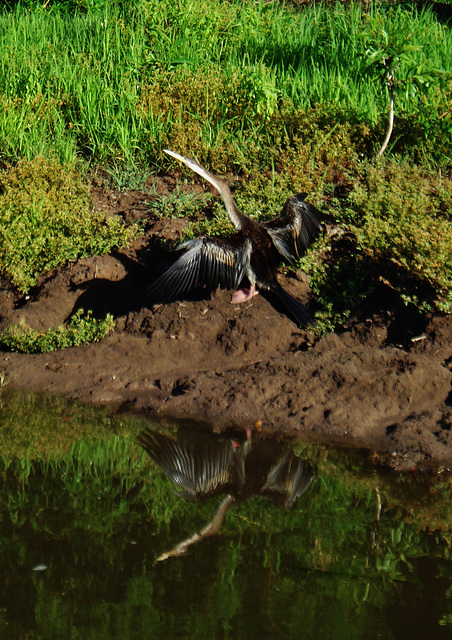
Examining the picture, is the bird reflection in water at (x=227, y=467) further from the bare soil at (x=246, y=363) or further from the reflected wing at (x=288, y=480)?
the bare soil at (x=246, y=363)

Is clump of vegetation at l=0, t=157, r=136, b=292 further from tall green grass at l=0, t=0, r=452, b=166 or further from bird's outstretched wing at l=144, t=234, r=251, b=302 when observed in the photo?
bird's outstretched wing at l=144, t=234, r=251, b=302

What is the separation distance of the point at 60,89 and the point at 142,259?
8.32 ft

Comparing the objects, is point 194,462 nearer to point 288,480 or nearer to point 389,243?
point 288,480

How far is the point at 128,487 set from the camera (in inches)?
165

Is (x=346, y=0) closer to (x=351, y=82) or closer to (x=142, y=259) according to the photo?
(x=351, y=82)

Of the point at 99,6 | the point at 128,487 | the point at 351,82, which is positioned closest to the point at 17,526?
the point at 128,487

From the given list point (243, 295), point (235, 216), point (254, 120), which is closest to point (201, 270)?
point (243, 295)

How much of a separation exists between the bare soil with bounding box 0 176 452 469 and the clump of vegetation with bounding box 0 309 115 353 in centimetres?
8

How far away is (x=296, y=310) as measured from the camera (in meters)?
5.86

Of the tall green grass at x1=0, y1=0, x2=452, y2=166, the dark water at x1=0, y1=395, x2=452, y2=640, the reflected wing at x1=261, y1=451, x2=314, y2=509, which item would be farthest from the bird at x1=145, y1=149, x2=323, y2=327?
the reflected wing at x1=261, y1=451, x2=314, y2=509

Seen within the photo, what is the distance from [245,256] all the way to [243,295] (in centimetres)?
40

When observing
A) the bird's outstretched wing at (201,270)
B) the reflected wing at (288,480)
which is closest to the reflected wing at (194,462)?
the reflected wing at (288,480)

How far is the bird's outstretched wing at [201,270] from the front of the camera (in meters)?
5.57

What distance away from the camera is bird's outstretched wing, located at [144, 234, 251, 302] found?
5566mm
